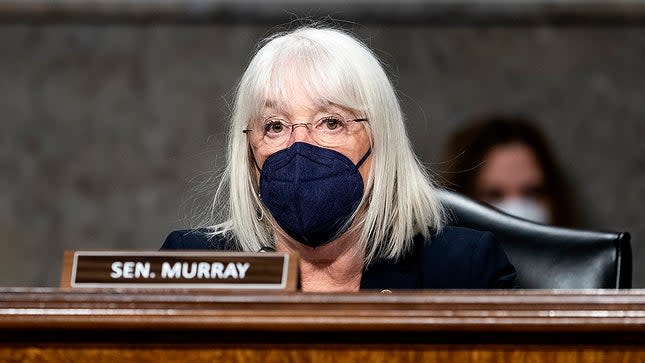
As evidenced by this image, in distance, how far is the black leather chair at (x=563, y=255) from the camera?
6.34 ft

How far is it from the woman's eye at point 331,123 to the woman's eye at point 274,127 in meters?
0.06

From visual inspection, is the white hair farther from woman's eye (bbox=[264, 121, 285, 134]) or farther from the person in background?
the person in background

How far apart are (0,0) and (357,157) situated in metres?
2.49

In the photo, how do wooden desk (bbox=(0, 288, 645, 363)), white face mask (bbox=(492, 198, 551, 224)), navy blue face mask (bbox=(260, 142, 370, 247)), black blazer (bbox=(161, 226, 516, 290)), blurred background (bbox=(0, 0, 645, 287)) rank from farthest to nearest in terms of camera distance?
blurred background (bbox=(0, 0, 645, 287)) < white face mask (bbox=(492, 198, 551, 224)) < black blazer (bbox=(161, 226, 516, 290)) < navy blue face mask (bbox=(260, 142, 370, 247)) < wooden desk (bbox=(0, 288, 645, 363))

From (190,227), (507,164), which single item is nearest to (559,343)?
(190,227)

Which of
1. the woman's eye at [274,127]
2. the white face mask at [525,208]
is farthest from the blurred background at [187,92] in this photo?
the woman's eye at [274,127]

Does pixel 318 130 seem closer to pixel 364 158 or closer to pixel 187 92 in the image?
pixel 364 158

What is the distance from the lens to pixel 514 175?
315cm

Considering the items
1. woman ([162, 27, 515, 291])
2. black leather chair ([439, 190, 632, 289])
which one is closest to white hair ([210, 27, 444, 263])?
woman ([162, 27, 515, 291])

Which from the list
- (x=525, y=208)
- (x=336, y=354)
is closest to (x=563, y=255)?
(x=336, y=354)

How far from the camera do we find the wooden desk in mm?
1229

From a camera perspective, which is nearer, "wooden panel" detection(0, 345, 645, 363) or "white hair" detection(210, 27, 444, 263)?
"wooden panel" detection(0, 345, 645, 363)

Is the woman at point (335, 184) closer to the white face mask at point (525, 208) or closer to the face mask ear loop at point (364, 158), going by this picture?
the face mask ear loop at point (364, 158)

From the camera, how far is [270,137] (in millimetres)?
1923
